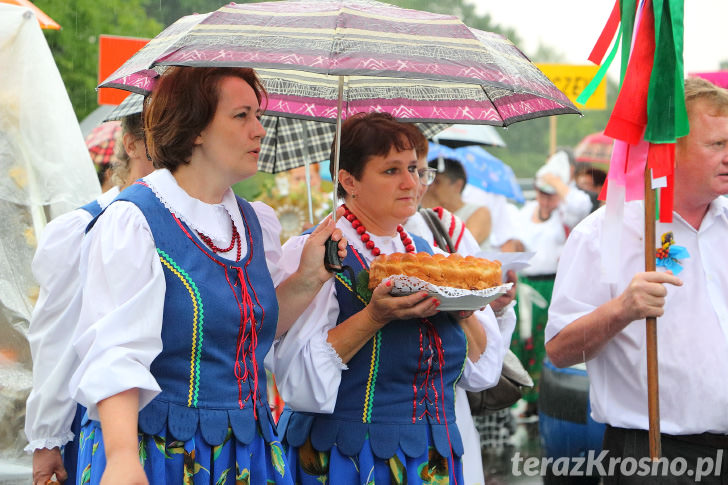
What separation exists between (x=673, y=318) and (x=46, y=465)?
2221 mm

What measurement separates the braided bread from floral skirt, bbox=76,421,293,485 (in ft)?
2.35

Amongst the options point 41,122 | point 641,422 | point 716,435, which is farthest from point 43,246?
point 716,435

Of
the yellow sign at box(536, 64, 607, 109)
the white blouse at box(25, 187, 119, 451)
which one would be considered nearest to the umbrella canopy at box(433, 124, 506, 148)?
the yellow sign at box(536, 64, 607, 109)

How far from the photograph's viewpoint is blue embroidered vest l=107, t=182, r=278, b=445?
8.17ft

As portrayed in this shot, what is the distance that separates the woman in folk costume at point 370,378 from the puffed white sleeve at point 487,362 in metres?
0.13

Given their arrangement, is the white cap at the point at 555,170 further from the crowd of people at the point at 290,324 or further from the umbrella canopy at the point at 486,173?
the crowd of people at the point at 290,324

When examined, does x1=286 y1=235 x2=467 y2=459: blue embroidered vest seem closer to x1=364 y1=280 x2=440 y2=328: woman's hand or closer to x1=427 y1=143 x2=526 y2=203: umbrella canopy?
x1=364 y1=280 x2=440 y2=328: woman's hand

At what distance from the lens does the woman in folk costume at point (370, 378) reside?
3.09 meters

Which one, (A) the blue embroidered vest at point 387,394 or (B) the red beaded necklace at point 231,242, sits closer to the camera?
(B) the red beaded necklace at point 231,242

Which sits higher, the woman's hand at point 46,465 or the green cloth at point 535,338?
the woman's hand at point 46,465

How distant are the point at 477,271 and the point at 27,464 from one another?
243 cm

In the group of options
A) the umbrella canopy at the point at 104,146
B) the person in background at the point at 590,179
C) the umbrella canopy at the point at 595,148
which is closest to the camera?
the umbrella canopy at the point at 104,146

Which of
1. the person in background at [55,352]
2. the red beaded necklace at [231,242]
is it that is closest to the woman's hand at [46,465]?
the person in background at [55,352]

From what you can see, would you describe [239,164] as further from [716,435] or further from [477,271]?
[716,435]
